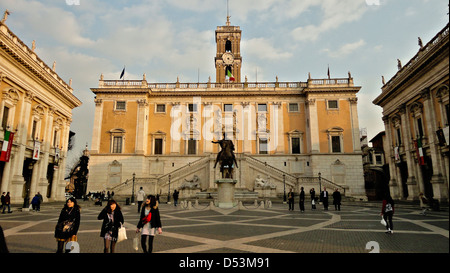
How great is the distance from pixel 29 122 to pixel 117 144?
1434 cm

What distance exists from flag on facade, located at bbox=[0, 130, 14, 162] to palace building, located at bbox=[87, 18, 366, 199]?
17.0 meters

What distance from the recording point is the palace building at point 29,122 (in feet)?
72.4

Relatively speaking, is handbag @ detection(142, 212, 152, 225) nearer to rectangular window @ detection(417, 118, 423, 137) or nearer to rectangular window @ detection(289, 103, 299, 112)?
rectangular window @ detection(417, 118, 423, 137)

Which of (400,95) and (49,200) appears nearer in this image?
(400,95)

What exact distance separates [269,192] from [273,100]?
15707mm

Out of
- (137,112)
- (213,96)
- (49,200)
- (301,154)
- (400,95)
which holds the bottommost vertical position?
(49,200)

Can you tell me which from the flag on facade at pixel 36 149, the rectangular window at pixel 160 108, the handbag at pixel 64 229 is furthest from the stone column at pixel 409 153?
the flag on facade at pixel 36 149

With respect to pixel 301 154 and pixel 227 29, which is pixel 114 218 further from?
pixel 227 29

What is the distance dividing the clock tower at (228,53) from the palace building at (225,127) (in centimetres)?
1271

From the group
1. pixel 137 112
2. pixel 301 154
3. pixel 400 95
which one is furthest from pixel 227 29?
pixel 400 95

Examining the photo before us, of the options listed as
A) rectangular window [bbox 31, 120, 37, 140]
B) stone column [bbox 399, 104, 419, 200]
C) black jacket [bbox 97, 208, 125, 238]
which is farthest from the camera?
stone column [bbox 399, 104, 419, 200]

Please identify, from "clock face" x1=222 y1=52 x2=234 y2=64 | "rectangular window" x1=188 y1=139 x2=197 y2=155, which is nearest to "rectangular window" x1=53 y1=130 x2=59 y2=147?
"rectangular window" x1=188 y1=139 x2=197 y2=155

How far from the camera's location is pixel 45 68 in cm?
2833

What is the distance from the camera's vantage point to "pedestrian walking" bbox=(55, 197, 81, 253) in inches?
209
